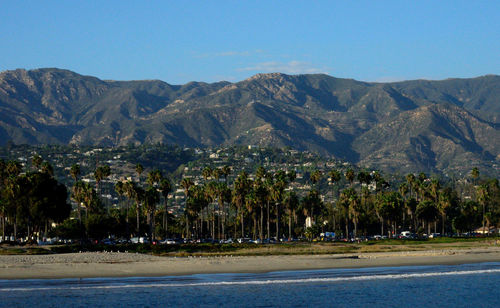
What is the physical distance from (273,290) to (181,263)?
2825 cm

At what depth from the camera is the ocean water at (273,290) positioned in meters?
59.0

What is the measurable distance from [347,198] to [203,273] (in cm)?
10932

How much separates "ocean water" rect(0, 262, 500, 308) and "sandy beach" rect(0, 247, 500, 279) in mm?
5372

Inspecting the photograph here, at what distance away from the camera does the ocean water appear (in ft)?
194

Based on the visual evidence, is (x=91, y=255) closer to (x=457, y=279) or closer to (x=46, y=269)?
(x=46, y=269)

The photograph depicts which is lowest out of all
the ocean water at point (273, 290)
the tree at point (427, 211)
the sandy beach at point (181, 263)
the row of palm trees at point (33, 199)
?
the ocean water at point (273, 290)

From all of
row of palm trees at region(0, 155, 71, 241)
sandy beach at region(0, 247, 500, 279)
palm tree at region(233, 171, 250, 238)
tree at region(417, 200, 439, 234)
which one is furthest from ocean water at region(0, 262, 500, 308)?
tree at region(417, 200, 439, 234)

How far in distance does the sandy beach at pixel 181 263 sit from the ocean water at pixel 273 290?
17.6 ft

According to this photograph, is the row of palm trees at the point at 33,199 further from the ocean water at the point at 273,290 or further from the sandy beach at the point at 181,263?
the ocean water at the point at 273,290

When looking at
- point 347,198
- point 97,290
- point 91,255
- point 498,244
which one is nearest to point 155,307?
point 97,290

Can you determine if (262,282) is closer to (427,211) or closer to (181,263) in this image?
(181,263)

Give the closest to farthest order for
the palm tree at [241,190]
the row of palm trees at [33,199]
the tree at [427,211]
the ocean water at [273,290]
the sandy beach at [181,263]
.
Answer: the ocean water at [273,290], the sandy beach at [181,263], the row of palm trees at [33,199], the palm tree at [241,190], the tree at [427,211]

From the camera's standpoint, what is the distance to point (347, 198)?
614 ft

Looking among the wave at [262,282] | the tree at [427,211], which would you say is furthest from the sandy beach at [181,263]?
the tree at [427,211]
